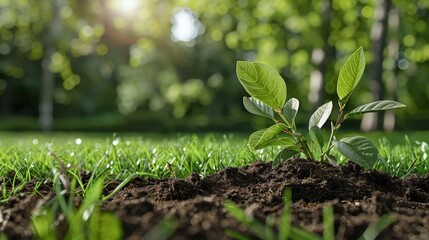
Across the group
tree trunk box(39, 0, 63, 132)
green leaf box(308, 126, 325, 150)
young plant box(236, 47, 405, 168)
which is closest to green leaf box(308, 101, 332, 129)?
young plant box(236, 47, 405, 168)

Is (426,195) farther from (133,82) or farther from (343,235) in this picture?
(133,82)

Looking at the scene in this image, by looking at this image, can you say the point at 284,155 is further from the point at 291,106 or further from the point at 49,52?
the point at 49,52

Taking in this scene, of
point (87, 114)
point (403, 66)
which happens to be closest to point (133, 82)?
point (87, 114)

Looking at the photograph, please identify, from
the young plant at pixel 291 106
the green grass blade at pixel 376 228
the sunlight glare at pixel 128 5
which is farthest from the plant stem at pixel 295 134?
the sunlight glare at pixel 128 5

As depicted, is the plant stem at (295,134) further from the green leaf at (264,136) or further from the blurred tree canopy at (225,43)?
the blurred tree canopy at (225,43)

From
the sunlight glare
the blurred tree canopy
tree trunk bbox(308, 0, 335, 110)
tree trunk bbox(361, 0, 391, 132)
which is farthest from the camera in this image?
the sunlight glare

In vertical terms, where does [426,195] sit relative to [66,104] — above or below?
above

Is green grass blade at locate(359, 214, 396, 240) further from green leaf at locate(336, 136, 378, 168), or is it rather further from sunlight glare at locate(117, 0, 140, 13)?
sunlight glare at locate(117, 0, 140, 13)
